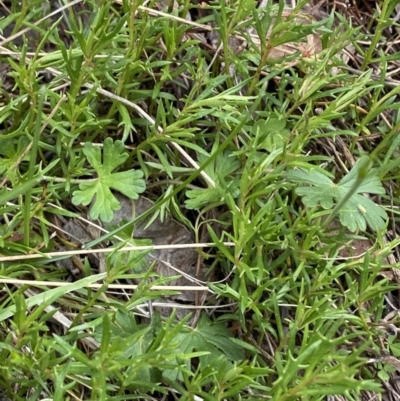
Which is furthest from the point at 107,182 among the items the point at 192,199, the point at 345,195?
the point at 345,195

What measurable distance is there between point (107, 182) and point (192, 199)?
0.28 metres

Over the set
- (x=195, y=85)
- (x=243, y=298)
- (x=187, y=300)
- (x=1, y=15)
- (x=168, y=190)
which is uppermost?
(x=1, y=15)

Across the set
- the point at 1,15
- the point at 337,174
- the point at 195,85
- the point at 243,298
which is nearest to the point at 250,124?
the point at 195,85

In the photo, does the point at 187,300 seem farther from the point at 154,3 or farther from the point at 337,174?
the point at 154,3

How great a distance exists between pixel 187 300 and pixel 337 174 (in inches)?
29.0

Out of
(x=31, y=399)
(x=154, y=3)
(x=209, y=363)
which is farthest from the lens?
(x=154, y=3)

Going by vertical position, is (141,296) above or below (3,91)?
below

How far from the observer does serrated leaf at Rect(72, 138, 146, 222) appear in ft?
6.31

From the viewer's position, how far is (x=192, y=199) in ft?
6.49

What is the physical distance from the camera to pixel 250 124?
6.91 feet

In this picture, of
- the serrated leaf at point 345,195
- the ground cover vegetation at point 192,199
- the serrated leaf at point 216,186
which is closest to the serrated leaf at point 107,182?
the ground cover vegetation at point 192,199

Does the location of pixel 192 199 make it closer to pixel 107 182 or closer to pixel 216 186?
pixel 216 186

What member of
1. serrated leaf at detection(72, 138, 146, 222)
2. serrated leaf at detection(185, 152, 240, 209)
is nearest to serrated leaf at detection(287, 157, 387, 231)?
serrated leaf at detection(185, 152, 240, 209)

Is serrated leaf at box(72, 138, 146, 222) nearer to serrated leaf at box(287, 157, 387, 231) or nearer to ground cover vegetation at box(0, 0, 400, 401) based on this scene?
ground cover vegetation at box(0, 0, 400, 401)
